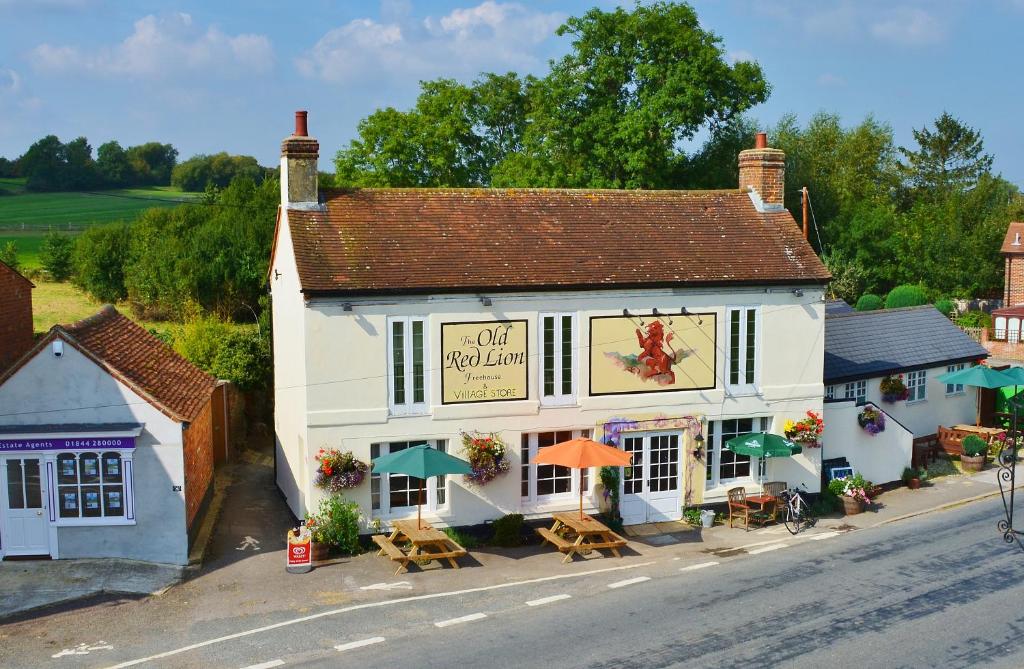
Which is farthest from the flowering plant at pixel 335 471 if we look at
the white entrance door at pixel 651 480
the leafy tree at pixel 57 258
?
the leafy tree at pixel 57 258

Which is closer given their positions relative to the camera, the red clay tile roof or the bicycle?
the red clay tile roof

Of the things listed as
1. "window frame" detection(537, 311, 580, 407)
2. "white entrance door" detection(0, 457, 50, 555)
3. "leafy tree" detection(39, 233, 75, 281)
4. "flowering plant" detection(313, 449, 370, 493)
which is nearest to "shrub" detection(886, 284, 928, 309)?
"window frame" detection(537, 311, 580, 407)

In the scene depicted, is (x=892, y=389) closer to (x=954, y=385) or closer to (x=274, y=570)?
(x=954, y=385)

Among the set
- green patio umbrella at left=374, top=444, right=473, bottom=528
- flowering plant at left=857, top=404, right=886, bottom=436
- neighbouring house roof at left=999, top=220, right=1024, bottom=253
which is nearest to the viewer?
green patio umbrella at left=374, top=444, right=473, bottom=528

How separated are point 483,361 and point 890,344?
1352 cm

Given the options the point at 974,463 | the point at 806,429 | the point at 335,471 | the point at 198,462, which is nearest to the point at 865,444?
the point at 806,429

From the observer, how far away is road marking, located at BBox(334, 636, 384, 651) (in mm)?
15156

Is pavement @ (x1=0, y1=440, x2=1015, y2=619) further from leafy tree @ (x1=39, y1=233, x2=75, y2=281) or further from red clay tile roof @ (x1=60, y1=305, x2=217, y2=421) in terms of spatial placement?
leafy tree @ (x1=39, y1=233, x2=75, y2=281)

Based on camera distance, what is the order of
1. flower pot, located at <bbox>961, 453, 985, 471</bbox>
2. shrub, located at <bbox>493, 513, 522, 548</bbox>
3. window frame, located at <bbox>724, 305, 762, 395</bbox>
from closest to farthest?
shrub, located at <bbox>493, 513, 522, 548</bbox> < window frame, located at <bbox>724, 305, 762, 395</bbox> < flower pot, located at <bbox>961, 453, 985, 471</bbox>

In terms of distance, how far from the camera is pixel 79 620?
54.0 feet

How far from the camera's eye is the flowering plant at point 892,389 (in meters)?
26.7

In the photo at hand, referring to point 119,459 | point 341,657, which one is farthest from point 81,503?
point 341,657

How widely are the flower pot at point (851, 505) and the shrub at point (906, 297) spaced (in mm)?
26768

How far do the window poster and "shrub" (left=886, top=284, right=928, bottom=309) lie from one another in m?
28.9
